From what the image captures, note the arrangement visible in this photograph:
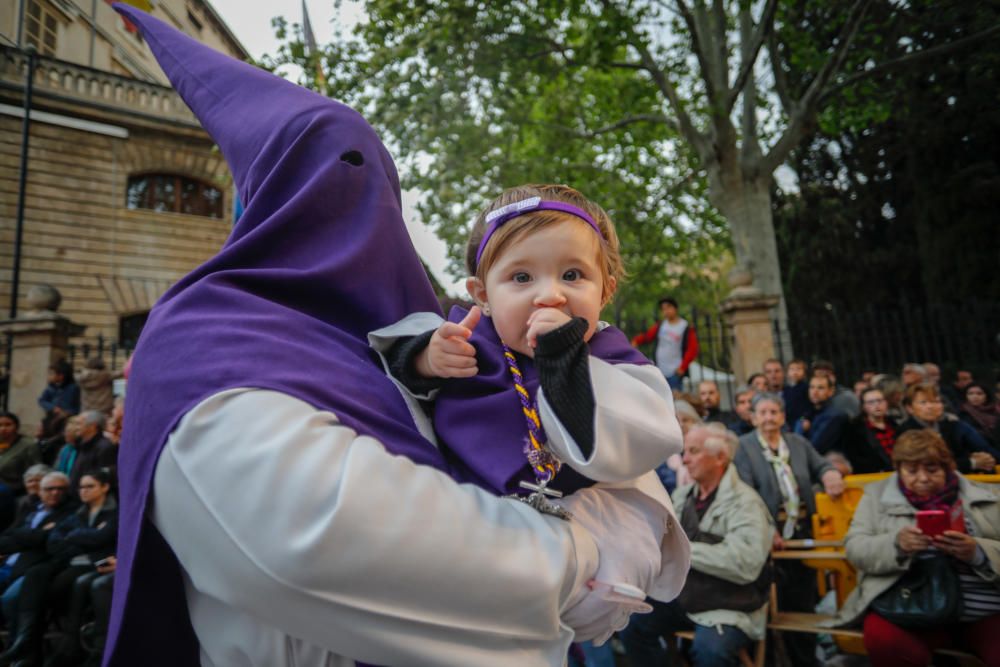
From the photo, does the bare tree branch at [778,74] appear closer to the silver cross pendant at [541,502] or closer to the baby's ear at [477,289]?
the baby's ear at [477,289]

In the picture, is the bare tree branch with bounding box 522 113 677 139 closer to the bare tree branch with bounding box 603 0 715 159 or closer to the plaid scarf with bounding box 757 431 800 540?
the bare tree branch with bounding box 603 0 715 159

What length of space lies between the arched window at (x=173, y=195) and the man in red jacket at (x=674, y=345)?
568 inches

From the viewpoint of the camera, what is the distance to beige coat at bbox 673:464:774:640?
409cm

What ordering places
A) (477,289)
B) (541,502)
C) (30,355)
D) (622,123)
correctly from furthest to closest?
(622,123), (30,355), (477,289), (541,502)

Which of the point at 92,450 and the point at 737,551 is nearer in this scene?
the point at 737,551

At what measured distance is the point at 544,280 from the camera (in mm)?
1240

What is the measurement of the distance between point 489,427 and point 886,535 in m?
3.85

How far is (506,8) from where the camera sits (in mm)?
10578

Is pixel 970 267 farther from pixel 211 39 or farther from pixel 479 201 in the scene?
pixel 211 39

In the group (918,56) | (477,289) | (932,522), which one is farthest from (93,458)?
(918,56)

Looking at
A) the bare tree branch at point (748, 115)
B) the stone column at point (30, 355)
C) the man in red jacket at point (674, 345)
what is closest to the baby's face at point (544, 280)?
the man in red jacket at point (674, 345)

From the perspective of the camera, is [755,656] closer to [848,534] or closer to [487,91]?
[848,534]

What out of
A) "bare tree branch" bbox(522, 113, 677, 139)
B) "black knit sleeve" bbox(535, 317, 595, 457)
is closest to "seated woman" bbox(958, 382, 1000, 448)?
"bare tree branch" bbox(522, 113, 677, 139)

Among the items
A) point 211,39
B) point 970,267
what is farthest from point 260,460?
point 970,267
